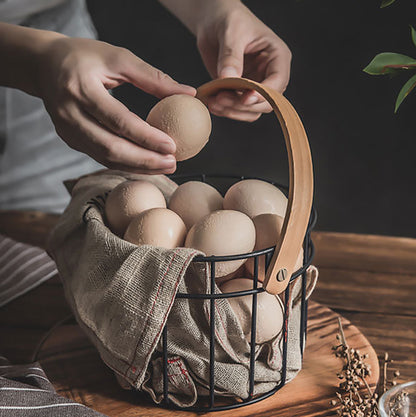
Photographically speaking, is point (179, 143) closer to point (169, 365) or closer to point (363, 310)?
point (169, 365)

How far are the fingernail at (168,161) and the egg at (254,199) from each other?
3.8 inches

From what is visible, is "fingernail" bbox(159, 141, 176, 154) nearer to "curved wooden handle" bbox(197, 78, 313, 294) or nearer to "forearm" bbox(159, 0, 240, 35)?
"curved wooden handle" bbox(197, 78, 313, 294)

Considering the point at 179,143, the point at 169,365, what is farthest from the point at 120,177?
the point at 169,365

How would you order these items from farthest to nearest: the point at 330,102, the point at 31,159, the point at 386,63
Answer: the point at 31,159, the point at 330,102, the point at 386,63

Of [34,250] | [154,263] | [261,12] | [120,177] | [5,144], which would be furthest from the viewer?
[5,144]

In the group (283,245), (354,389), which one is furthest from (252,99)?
(354,389)

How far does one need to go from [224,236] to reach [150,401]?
197 mm

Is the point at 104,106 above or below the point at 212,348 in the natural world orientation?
above

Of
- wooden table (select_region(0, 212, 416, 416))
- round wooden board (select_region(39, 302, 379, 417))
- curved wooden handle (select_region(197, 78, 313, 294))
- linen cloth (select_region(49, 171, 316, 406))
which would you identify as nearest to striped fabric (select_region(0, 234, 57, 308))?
wooden table (select_region(0, 212, 416, 416))

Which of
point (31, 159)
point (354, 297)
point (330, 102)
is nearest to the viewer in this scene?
point (354, 297)

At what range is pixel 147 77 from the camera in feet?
1.81

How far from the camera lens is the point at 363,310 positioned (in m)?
0.79

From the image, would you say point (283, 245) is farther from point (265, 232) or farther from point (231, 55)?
point (231, 55)

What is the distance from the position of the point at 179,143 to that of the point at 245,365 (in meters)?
0.24
